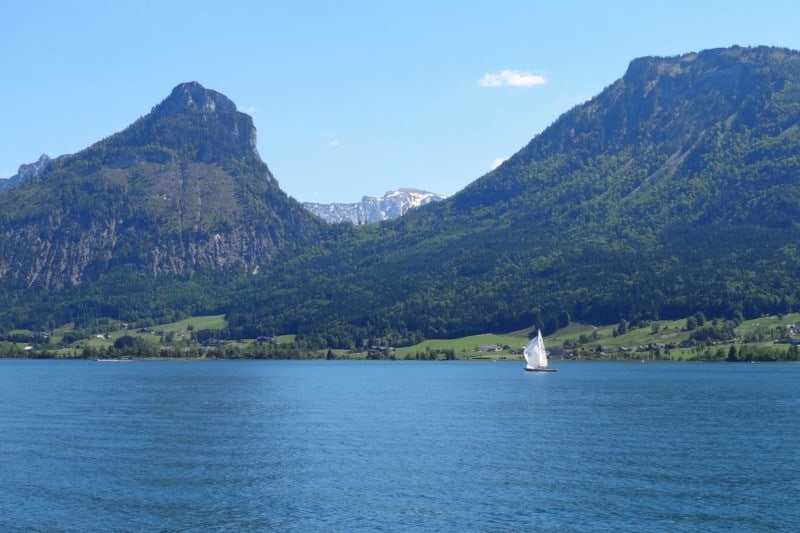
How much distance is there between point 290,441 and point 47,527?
39.3m

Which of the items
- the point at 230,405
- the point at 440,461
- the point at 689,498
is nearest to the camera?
the point at 689,498

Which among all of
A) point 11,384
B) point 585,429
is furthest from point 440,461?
point 11,384

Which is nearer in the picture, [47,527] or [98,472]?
[47,527]

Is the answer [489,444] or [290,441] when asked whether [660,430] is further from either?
[290,441]

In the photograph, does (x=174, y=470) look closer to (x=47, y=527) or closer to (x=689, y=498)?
(x=47, y=527)

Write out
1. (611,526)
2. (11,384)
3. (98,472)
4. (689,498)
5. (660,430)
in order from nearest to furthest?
(611,526) → (689,498) → (98,472) → (660,430) → (11,384)

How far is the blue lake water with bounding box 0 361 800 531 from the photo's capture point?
6838cm

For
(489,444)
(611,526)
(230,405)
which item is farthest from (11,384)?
(611,526)

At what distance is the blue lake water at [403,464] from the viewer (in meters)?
68.4

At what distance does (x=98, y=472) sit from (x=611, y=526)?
1755 inches

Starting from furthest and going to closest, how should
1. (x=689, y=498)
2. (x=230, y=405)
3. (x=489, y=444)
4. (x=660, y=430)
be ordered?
(x=230, y=405) < (x=660, y=430) < (x=489, y=444) < (x=689, y=498)

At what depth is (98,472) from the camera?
8406cm

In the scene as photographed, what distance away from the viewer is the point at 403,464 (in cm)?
8806

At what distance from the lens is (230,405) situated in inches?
5669
